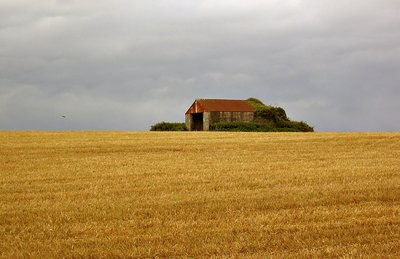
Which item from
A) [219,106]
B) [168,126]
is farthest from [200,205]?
→ [219,106]

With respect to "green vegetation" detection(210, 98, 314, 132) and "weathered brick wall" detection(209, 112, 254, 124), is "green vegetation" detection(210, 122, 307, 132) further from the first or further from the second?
"weathered brick wall" detection(209, 112, 254, 124)

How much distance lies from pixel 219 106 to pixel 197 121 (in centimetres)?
424

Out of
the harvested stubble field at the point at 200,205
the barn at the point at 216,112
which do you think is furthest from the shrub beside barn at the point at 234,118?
the harvested stubble field at the point at 200,205

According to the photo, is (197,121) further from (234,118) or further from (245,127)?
(245,127)

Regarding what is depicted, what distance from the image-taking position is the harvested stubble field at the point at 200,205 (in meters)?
8.73

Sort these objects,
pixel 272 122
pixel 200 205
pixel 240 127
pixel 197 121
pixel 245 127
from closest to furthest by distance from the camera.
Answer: pixel 200 205 < pixel 240 127 < pixel 245 127 < pixel 272 122 < pixel 197 121

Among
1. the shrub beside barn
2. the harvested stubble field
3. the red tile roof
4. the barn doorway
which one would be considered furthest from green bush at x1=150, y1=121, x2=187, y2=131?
the harvested stubble field

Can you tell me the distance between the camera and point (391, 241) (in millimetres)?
8898

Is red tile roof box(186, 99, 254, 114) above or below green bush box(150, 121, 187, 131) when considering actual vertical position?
above

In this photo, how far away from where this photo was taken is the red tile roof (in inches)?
2648

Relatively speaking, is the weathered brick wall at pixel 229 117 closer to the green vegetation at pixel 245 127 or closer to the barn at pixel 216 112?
the barn at pixel 216 112

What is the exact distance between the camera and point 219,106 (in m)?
67.9

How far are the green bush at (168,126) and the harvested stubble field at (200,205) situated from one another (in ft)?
129

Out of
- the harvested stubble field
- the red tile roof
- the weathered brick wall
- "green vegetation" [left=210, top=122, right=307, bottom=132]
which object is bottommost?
the harvested stubble field
